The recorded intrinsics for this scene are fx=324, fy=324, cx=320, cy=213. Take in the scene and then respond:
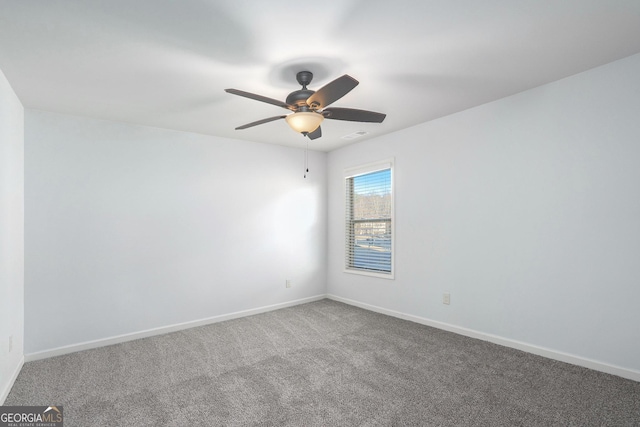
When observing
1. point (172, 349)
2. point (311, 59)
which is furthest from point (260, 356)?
point (311, 59)

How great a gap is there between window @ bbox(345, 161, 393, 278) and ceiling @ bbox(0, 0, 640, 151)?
1.50m

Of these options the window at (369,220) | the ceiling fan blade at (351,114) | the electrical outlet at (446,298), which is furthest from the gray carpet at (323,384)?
the ceiling fan blade at (351,114)

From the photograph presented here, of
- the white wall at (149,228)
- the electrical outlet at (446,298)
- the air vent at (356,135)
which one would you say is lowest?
the electrical outlet at (446,298)

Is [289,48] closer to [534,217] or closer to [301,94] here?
[301,94]

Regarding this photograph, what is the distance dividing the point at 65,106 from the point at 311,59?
255 cm

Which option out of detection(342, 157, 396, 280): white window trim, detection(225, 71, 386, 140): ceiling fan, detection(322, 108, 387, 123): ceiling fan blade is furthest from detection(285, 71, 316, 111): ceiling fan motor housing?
detection(342, 157, 396, 280): white window trim

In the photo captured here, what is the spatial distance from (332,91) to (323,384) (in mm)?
2190

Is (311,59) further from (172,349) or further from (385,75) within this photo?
(172,349)

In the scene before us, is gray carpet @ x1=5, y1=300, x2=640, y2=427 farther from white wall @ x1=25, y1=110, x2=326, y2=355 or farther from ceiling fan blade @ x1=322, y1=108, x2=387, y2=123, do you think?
ceiling fan blade @ x1=322, y1=108, x2=387, y2=123

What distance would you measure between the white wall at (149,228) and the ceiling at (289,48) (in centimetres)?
58

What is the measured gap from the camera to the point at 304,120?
98.6 inches

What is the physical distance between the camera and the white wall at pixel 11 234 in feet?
8.11

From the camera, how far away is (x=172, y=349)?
3.33m

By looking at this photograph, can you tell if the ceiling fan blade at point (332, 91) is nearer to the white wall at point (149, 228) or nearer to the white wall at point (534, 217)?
the white wall at point (534, 217)
